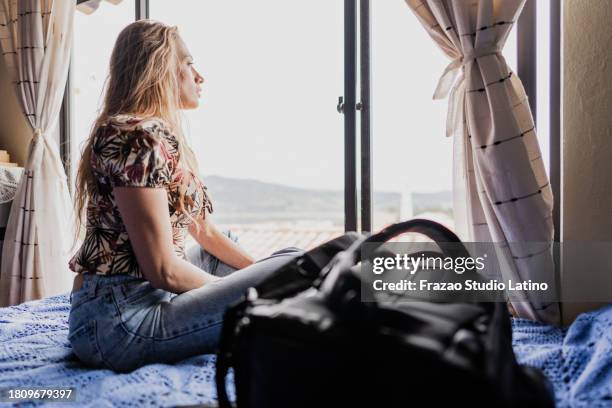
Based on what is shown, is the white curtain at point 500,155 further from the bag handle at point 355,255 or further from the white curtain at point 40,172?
the white curtain at point 40,172

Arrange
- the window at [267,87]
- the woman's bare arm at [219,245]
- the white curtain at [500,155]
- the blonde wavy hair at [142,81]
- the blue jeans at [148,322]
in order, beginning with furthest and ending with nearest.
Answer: the window at [267,87]
the woman's bare arm at [219,245]
the white curtain at [500,155]
the blonde wavy hair at [142,81]
the blue jeans at [148,322]

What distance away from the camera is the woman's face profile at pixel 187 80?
135 cm

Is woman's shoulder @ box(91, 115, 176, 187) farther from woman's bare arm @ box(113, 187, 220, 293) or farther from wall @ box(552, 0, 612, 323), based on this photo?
wall @ box(552, 0, 612, 323)

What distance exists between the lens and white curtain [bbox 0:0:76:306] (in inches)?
100

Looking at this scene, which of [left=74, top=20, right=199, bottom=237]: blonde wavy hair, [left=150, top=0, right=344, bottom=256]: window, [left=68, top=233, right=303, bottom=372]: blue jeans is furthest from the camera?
[left=150, top=0, right=344, bottom=256]: window

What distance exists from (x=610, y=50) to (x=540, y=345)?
34.7 inches

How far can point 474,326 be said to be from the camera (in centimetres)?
57

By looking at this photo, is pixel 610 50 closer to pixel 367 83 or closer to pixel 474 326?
pixel 367 83

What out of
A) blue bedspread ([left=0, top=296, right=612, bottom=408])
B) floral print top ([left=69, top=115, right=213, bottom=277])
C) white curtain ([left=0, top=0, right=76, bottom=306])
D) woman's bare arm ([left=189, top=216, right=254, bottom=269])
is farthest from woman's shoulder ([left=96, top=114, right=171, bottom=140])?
white curtain ([left=0, top=0, right=76, bottom=306])

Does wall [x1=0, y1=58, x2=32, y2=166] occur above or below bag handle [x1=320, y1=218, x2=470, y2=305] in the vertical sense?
above

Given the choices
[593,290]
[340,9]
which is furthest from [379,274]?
[340,9]

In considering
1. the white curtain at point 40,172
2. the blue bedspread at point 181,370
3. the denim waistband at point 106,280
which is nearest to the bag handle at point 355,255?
the blue bedspread at point 181,370

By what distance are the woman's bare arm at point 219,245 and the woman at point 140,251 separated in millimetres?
219

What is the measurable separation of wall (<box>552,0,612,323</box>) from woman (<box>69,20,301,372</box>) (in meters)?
0.88
